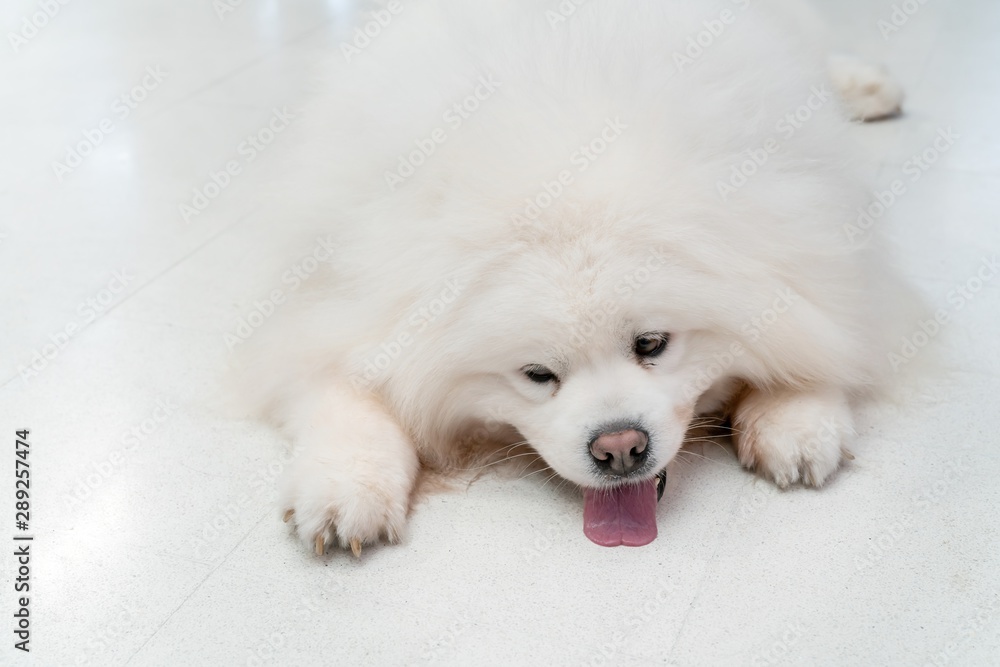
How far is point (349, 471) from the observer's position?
1931mm

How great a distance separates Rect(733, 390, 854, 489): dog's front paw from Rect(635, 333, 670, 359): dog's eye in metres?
0.33

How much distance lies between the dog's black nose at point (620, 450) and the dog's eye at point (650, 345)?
0.16 metres

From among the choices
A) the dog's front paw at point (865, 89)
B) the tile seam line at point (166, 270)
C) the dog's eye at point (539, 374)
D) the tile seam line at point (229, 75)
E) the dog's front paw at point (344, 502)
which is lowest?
the dog's front paw at point (865, 89)

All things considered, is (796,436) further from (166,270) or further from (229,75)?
(229,75)

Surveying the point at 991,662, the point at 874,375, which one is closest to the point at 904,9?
the point at 874,375

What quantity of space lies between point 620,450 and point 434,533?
0.43 meters

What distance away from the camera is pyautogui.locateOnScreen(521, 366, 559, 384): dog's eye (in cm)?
191

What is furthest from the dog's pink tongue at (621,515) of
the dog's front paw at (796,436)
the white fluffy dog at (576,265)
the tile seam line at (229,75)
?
the tile seam line at (229,75)

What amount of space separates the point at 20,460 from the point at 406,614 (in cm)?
102

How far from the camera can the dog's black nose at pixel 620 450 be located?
1837 millimetres

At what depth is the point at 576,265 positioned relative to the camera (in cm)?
182

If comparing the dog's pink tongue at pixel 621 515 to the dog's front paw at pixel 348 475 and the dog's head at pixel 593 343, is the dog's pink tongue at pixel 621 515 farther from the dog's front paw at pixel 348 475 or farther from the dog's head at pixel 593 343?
the dog's front paw at pixel 348 475

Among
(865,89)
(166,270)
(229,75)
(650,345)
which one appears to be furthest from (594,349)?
(229,75)

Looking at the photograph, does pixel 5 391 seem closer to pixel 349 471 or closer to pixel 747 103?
pixel 349 471
